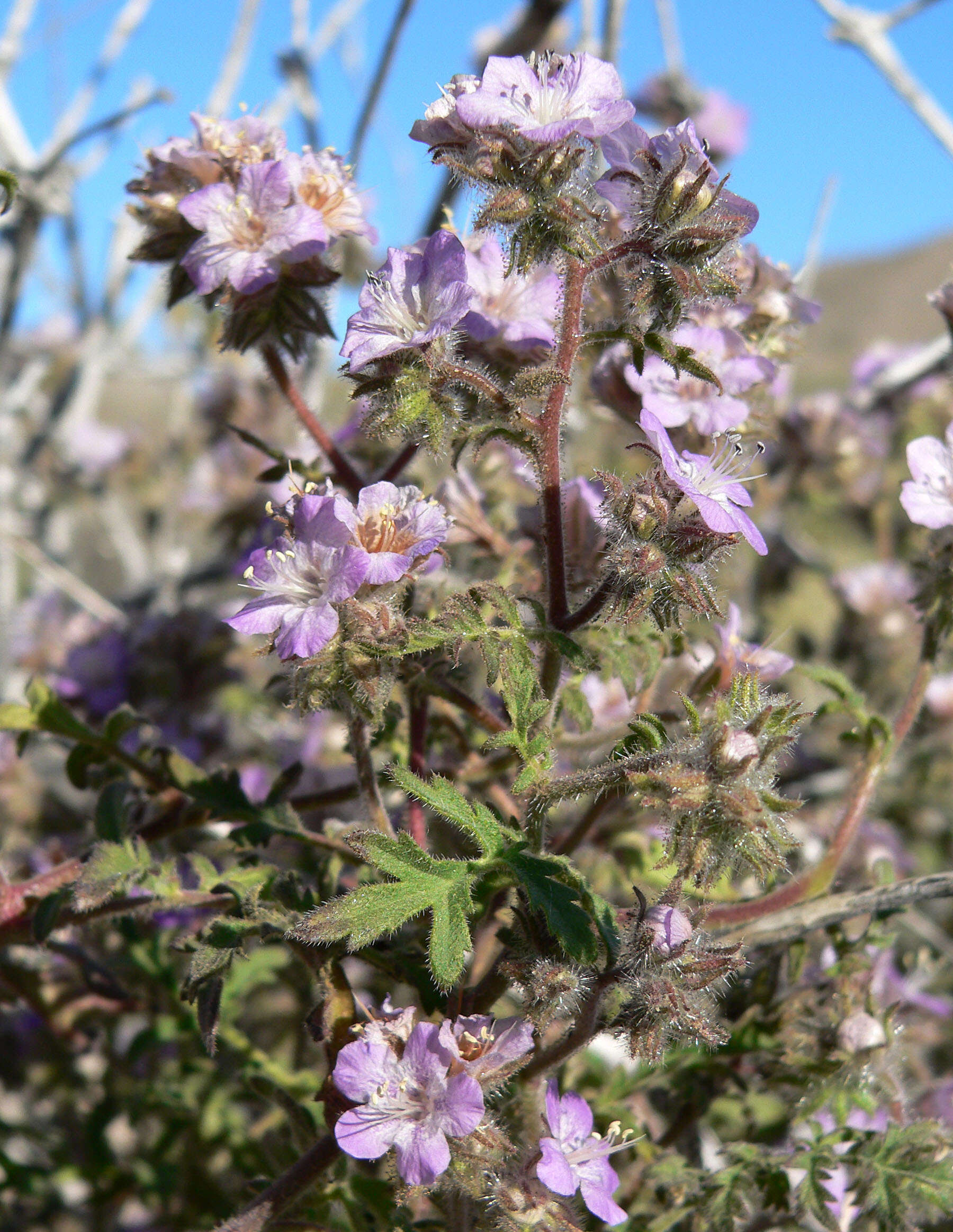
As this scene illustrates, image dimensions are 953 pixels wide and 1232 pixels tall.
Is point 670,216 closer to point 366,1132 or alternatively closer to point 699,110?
point 366,1132

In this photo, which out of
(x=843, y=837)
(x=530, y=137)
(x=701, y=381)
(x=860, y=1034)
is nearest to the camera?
(x=530, y=137)

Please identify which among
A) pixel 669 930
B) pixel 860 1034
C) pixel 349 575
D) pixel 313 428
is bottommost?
pixel 860 1034

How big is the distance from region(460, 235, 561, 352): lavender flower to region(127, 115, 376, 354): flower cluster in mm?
215

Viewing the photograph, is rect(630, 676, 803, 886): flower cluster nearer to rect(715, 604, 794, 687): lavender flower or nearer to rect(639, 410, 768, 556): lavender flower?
rect(639, 410, 768, 556): lavender flower

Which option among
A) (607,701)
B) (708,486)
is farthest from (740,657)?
(607,701)

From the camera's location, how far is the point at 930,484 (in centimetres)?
196

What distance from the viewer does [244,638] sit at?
3.73 m

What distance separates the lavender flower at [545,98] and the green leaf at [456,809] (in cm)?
92

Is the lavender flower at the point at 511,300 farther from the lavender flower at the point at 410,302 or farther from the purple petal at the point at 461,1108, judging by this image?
the purple petal at the point at 461,1108

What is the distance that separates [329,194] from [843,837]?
157 cm

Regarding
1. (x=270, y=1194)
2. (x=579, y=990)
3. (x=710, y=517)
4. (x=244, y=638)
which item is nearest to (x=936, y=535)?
(x=710, y=517)

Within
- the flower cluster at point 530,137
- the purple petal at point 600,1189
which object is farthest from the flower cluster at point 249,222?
the purple petal at point 600,1189

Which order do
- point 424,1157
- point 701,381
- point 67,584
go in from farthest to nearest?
point 67,584 < point 701,381 < point 424,1157

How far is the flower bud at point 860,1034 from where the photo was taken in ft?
5.93
